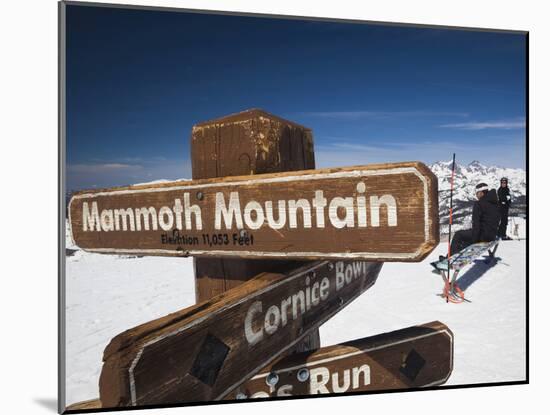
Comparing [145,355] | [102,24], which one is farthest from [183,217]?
[102,24]

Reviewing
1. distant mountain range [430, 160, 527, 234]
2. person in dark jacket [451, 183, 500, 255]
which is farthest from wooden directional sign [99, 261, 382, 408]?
person in dark jacket [451, 183, 500, 255]

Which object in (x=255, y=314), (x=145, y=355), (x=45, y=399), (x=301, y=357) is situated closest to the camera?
(x=145, y=355)

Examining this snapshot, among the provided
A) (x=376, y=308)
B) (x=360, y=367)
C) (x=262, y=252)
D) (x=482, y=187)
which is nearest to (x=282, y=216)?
(x=262, y=252)

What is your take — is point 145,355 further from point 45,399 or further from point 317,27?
point 317,27

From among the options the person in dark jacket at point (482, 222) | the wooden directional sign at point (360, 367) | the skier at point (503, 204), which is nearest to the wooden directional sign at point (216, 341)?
the wooden directional sign at point (360, 367)

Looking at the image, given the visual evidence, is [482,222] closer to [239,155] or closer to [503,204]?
[503,204]
